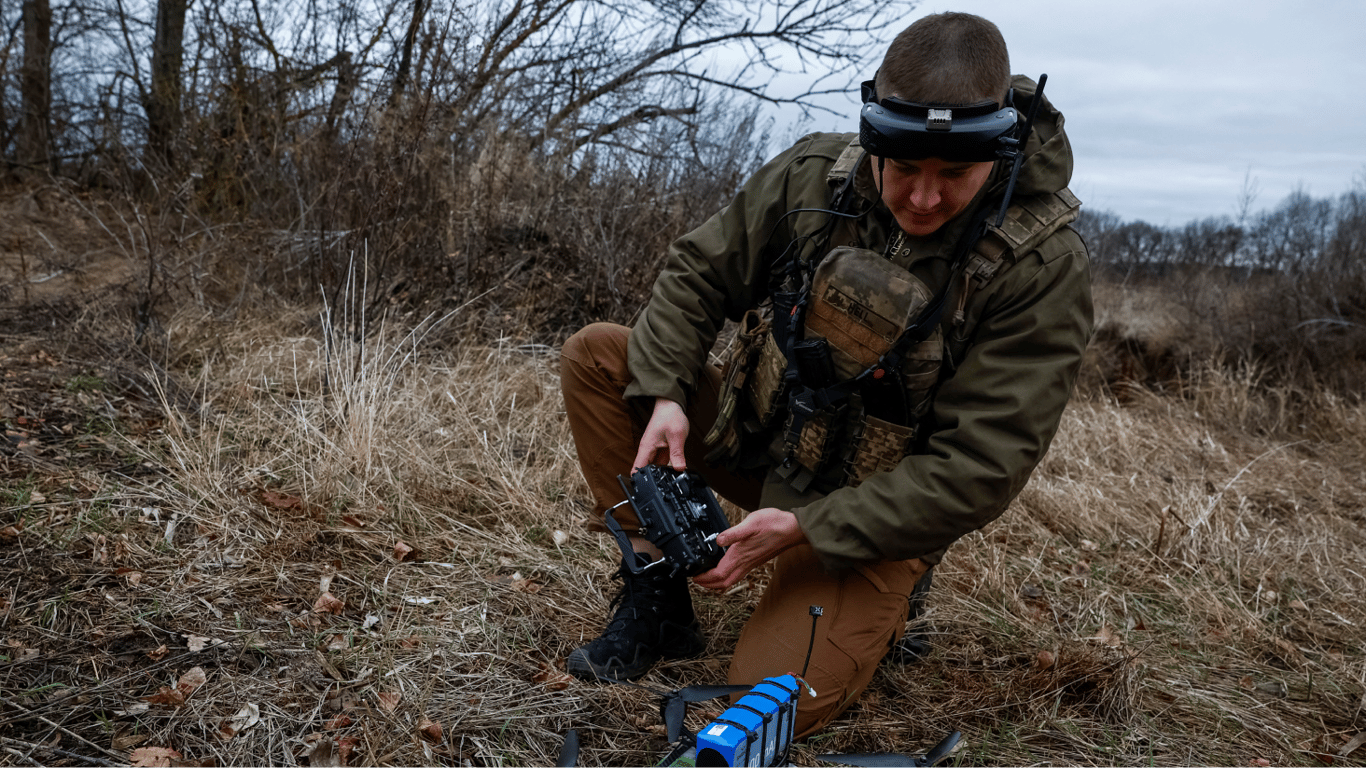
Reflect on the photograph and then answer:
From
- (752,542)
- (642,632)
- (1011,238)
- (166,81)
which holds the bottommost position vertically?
(642,632)

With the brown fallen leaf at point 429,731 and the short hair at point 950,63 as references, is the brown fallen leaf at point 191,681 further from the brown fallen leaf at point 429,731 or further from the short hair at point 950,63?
the short hair at point 950,63

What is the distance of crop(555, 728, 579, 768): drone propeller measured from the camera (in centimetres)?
196

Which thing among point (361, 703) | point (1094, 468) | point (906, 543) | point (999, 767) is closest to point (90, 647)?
point (361, 703)

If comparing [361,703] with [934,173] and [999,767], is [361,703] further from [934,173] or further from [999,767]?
[934,173]

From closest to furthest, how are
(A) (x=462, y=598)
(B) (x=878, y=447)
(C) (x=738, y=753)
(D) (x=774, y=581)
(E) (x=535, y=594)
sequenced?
(C) (x=738, y=753)
(B) (x=878, y=447)
(D) (x=774, y=581)
(A) (x=462, y=598)
(E) (x=535, y=594)

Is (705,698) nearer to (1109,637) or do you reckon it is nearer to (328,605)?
(328,605)

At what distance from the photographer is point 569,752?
1.98 m

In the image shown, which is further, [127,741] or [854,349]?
[854,349]

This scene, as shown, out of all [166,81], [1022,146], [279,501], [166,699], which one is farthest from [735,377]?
[166,81]

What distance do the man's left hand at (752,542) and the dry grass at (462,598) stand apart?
16.5 inches

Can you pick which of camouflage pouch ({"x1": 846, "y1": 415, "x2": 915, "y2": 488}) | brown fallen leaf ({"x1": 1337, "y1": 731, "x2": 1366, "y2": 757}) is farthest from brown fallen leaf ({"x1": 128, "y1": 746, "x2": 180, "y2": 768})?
brown fallen leaf ({"x1": 1337, "y1": 731, "x2": 1366, "y2": 757})

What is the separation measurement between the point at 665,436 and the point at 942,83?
3.58ft

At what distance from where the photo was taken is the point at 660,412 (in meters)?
2.40

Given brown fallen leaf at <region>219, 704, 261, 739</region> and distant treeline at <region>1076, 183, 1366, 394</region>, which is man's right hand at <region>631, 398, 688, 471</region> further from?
distant treeline at <region>1076, 183, 1366, 394</region>
